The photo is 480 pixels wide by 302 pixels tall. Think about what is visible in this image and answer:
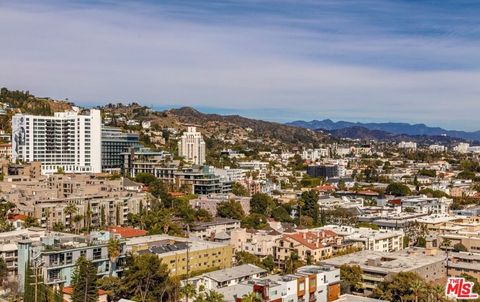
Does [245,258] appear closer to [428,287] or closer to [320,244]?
[320,244]

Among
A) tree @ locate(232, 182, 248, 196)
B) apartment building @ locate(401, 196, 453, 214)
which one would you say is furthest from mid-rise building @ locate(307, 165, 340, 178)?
tree @ locate(232, 182, 248, 196)

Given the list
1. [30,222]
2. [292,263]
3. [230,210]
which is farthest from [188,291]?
[230,210]

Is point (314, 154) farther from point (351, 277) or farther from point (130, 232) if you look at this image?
point (351, 277)

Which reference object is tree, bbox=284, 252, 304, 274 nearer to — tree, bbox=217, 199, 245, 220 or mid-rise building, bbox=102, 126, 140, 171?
tree, bbox=217, 199, 245, 220

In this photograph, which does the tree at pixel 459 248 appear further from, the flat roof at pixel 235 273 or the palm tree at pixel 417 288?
the flat roof at pixel 235 273

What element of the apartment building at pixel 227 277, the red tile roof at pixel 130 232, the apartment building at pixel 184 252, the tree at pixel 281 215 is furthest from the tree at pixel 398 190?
the apartment building at pixel 227 277

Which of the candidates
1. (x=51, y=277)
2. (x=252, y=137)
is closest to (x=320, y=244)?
(x=51, y=277)

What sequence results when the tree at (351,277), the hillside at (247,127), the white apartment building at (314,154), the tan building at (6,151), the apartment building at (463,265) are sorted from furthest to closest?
the hillside at (247,127) → the white apartment building at (314,154) → the tan building at (6,151) → the apartment building at (463,265) → the tree at (351,277)
